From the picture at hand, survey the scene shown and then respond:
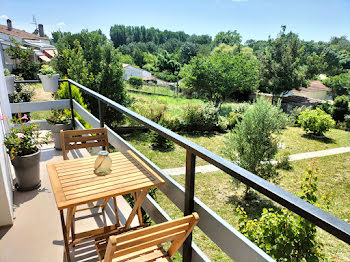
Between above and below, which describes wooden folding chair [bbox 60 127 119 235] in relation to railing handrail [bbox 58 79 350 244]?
below

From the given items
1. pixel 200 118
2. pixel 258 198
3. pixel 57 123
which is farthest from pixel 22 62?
pixel 258 198

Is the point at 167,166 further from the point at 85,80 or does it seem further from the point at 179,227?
the point at 179,227

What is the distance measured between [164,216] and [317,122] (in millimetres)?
15605

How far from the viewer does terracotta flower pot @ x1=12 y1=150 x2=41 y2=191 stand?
2787mm

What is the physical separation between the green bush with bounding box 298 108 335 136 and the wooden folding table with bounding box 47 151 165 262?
15.6 meters

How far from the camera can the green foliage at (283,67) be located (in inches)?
1029

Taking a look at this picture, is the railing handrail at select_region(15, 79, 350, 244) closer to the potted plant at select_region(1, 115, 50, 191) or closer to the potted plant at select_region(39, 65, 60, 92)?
the potted plant at select_region(1, 115, 50, 191)

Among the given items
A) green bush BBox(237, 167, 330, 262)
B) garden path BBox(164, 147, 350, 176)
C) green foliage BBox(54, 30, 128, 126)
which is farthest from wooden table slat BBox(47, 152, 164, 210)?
green foliage BBox(54, 30, 128, 126)

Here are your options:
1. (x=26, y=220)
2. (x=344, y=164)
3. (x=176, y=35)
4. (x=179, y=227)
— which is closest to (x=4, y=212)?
(x=26, y=220)

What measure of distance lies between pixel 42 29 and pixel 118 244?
155 ft

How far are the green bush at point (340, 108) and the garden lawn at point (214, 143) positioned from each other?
2.94 m

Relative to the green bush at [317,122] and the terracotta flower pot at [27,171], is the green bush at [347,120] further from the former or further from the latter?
the terracotta flower pot at [27,171]

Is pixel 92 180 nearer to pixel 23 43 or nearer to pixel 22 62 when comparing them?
pixel 22 62

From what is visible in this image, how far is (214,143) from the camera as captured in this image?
13.2 m
